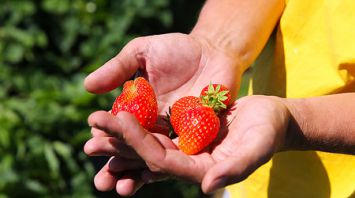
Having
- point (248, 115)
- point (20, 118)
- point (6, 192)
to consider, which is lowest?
point (6, 192)

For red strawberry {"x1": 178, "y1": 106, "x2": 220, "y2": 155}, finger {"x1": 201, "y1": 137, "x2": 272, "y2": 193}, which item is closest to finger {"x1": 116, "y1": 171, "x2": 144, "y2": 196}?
red strawberry {"x1": 178, "y1": 106, "x2": 220, "y2": 155}

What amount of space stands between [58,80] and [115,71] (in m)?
1.65

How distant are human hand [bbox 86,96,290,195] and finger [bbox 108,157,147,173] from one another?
0.05ft

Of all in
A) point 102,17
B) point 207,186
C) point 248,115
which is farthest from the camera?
point 102,17

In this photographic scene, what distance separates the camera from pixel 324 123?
4.79ft

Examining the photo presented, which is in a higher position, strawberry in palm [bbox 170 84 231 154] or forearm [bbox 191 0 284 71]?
forearm [bbox 191 0 284 71]

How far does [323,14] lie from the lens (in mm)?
1567

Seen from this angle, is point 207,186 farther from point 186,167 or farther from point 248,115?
point 248,115

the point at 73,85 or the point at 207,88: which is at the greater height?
the point at 207,88

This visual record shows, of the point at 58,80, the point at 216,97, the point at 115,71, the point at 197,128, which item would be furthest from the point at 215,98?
the point at 58,80

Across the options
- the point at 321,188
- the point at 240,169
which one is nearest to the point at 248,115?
the point at 240,169

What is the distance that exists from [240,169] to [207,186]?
0.21 ft

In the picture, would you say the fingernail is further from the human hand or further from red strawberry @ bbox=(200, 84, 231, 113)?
red strawberry @ bbox=(200, 84, 231, 113)

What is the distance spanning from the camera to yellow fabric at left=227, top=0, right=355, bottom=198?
59.6 inches
